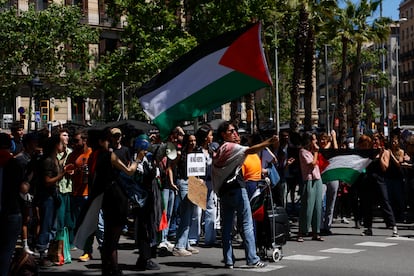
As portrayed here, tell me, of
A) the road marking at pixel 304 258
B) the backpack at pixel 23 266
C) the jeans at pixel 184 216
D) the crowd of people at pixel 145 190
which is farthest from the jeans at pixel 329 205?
the backpack at pixel 23 266

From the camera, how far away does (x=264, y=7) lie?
3866 centimetres

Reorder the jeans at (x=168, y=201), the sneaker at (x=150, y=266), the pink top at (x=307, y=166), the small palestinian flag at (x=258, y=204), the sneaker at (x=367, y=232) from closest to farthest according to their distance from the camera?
the sneaker at (x=150, y=266)
the small palestinian flag at (x=258, y=204)
the jeans at (x=168, y=201)
the pink top at (x=307, y=166)
the sneaker at (x=367, y=232)

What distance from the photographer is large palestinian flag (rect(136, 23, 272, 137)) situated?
9.36m

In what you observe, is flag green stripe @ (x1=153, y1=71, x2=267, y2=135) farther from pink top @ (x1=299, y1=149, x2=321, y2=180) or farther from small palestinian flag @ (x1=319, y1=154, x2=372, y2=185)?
small palestinian flag @ (x1=319, y1=154, x2=372, y2=185)

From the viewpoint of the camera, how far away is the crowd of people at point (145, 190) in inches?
346

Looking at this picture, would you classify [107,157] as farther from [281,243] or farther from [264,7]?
[264,7]

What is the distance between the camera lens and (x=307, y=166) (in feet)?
40.8

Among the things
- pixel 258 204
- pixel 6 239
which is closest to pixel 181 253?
pixel 258 204

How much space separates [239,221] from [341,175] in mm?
4698

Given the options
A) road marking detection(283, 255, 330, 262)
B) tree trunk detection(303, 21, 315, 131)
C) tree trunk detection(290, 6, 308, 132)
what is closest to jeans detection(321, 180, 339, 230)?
road marking detection(283, 255, 330, 262)

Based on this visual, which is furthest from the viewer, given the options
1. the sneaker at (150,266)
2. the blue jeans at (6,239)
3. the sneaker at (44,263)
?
the sneaker at (44,263)

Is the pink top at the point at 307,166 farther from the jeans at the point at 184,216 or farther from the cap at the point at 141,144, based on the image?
the cap at the point at 141,144

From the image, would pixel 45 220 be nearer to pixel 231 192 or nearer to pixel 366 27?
pixel 231 192

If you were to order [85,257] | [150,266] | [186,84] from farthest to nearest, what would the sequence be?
[85,257], [150,266], [186,84]
